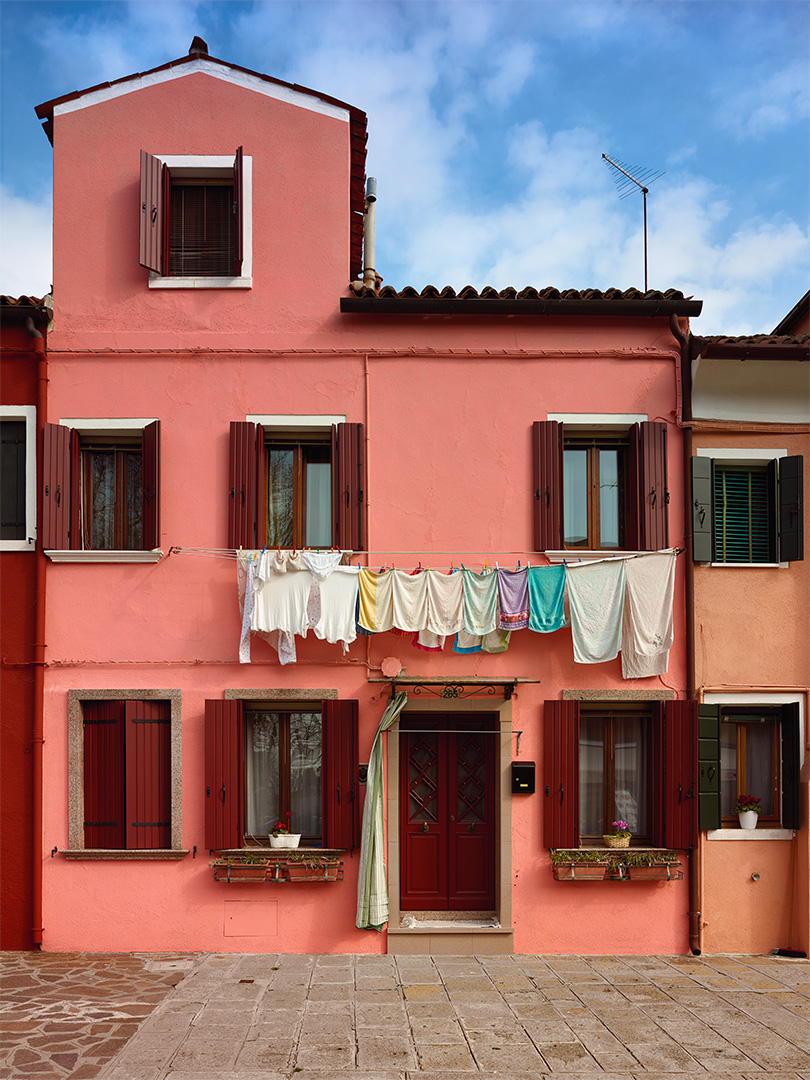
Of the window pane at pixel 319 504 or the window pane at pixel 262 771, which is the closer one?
the window pane at pixel 262 771

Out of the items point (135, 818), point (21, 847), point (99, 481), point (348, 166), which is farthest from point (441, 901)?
point (348, 166)

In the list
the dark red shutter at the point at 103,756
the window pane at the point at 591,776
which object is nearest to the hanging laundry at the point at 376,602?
the window pane at the point at 591,776

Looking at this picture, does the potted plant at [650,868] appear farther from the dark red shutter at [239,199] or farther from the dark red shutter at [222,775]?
the dark red shutter at [239,199]

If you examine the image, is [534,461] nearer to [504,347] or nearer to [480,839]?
[504,347]

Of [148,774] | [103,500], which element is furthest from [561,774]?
[103,500]

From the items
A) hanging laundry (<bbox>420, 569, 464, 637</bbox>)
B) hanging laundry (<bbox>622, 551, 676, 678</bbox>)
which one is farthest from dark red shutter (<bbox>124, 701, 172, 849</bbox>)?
hanging laundry (<bbox>622, 551, 676, 678</bbox>)

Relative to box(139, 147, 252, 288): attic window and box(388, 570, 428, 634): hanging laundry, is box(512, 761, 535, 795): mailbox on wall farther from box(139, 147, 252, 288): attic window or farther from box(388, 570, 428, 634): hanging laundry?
box(139, 147, 252, 288): attic window

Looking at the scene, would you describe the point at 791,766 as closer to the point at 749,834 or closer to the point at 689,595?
the point at 749,834

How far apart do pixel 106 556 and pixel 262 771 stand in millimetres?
3065

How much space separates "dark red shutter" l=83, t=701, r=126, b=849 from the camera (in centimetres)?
949

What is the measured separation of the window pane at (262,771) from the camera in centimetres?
959

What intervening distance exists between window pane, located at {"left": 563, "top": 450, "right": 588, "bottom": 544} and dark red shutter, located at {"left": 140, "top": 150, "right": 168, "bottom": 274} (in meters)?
5.36

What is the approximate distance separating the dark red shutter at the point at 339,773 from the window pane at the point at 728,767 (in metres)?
4.31

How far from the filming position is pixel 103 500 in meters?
9.86
